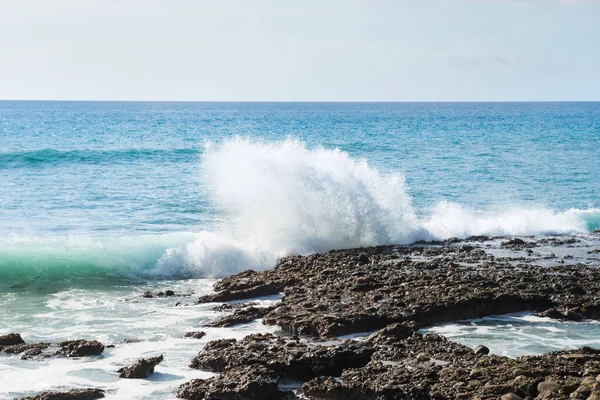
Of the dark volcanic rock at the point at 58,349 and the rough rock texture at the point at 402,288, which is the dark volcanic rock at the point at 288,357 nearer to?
the rough rock texture at the point at 402,288

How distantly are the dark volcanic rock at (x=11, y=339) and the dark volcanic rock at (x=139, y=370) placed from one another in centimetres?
263

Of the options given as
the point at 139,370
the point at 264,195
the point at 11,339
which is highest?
the point at 264,195

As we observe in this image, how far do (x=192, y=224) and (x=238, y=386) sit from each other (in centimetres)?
1751

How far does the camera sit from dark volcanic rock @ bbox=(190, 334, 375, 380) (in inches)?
468

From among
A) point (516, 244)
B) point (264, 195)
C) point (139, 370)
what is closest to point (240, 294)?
point (139, 370)

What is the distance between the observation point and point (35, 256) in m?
22.5

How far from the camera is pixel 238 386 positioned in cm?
1115

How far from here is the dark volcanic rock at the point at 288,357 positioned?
1189 cm

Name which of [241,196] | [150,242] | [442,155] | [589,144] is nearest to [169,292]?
[150,242]

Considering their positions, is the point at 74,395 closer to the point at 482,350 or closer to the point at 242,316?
the point at 242,316

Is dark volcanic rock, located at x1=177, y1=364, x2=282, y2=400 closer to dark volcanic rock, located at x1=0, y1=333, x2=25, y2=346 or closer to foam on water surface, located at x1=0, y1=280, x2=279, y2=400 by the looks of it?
foam on water surface, located at x1=0, y1=280, x2=279, y2=400

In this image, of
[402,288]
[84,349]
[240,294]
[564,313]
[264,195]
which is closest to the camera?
[84,349]

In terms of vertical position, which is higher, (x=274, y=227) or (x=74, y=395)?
(x=274, y=227)

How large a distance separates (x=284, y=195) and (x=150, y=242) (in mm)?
3983
